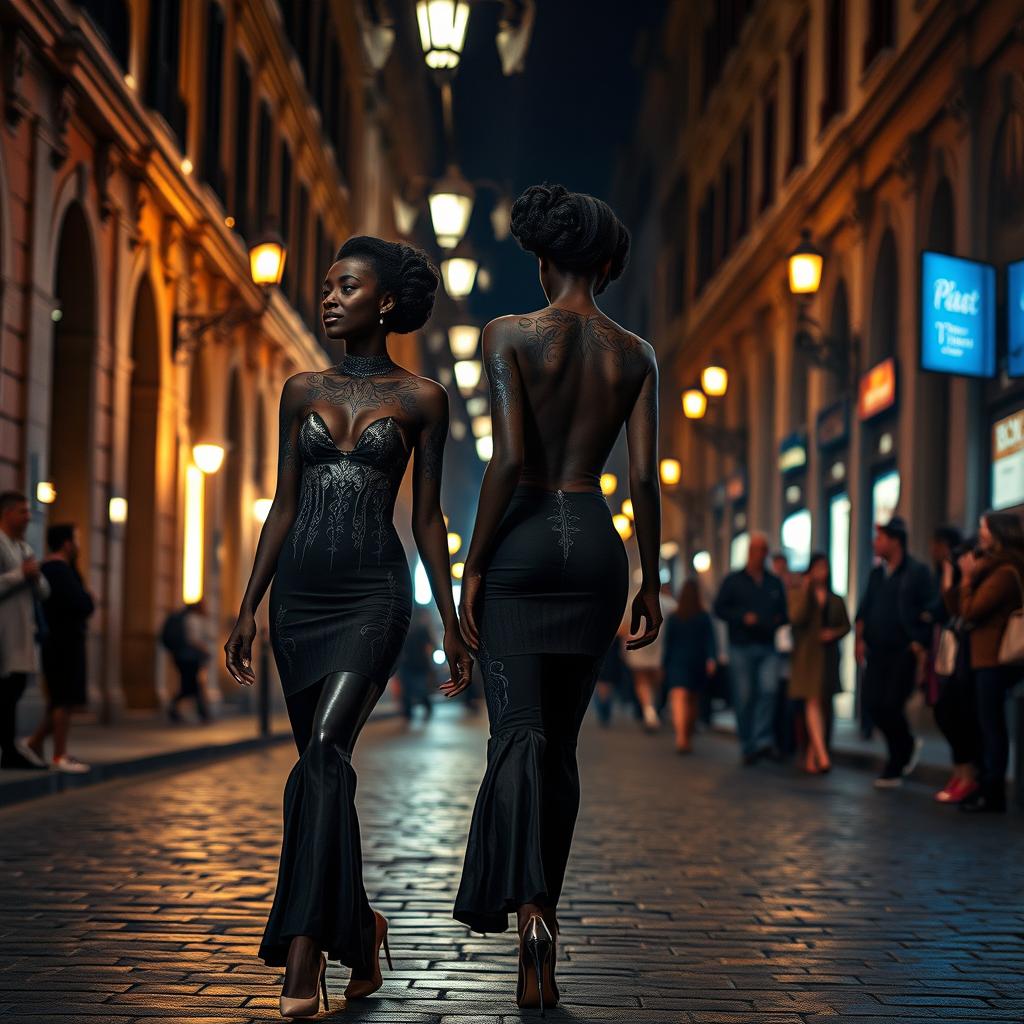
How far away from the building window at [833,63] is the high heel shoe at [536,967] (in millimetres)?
23343

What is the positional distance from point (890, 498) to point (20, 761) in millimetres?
13703

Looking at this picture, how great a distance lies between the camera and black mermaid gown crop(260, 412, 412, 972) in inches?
169

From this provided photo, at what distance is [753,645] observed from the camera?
15297mm

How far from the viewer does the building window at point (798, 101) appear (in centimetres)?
2925

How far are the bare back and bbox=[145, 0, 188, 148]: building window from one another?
17596 millimetres

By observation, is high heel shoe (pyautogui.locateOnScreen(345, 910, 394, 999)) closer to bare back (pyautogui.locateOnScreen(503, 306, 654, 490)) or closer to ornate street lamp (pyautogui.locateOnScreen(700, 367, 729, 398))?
bare back (pyautogui.locateOnScreen(503, 306, 654, 490))

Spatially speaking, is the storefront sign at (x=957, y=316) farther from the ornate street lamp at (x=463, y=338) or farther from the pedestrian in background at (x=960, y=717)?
the ornate street lamp at (x=463, y=338)

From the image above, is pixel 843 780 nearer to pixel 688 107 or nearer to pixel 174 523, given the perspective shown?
pixel 174 523

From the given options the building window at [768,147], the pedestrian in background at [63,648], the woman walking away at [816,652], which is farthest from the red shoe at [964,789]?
the building window at [768,147]

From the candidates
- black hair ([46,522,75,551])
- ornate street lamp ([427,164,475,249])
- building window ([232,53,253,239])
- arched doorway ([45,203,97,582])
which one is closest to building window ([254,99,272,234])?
building window ([232,53,253,239])

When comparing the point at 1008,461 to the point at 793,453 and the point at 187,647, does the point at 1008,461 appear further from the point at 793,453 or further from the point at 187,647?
the point at 793,453

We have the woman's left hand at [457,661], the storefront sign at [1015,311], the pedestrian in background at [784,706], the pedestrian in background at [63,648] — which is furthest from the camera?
the storefront sign at [1015,311]

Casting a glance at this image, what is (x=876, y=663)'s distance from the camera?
13164mm

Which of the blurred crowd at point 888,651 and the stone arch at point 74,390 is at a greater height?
the stone arch at point 74,390
